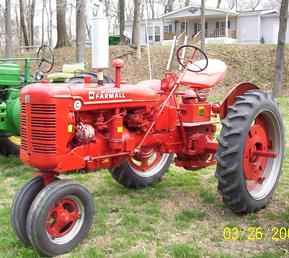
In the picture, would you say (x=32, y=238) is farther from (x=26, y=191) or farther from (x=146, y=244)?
(x=146, y=244)

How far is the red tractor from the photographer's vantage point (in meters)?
3.85

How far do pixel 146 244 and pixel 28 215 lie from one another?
3.23ft

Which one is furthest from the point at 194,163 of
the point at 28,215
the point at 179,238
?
the point at 28,215

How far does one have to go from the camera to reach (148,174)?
18.5 feet

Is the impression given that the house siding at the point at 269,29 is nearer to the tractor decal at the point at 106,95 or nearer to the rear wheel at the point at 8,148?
the rear wheel at the point at 8,148

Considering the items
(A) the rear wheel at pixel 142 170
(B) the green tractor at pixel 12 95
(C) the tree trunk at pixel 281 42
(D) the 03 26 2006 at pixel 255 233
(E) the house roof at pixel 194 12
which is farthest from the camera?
(E) the house roof at pixel 194 12

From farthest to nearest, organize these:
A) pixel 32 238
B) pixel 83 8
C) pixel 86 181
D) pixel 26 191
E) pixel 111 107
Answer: pixel 83 8 < pixel 86 181 < pixel 111 107 < pixel 26 191 < pixel 32 238

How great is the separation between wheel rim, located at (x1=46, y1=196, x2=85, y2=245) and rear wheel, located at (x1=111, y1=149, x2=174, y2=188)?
127 centimetres

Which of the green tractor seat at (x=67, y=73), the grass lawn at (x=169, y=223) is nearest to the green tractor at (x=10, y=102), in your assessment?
the green tractor seat at (x=67, y=73)

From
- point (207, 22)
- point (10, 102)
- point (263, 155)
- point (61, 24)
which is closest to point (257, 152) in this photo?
point (263, 155)

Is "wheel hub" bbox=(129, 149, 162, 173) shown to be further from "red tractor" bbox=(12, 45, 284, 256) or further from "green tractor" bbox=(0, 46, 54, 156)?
"green tractor" bbox=(0, 46, 54, 156)

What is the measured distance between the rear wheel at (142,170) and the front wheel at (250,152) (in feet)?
3.29

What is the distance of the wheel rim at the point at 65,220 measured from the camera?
385 centimetres

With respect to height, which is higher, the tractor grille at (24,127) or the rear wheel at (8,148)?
the tractor grille at (24,127)
